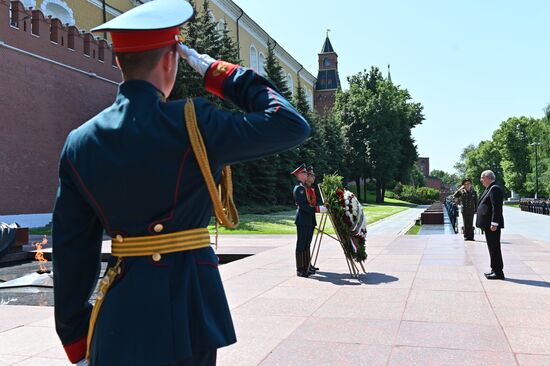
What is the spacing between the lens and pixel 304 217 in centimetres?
935

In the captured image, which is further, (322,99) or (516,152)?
(516,152)

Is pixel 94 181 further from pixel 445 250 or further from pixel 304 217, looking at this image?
pixel 445 250

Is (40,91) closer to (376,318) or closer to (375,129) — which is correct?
(376,318)

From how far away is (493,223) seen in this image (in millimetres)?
8781

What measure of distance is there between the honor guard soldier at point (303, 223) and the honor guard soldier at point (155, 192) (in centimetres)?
736

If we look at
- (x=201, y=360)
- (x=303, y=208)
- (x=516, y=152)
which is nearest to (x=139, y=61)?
(x=201, y=360)

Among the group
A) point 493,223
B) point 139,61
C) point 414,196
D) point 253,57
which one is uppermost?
point 253,57

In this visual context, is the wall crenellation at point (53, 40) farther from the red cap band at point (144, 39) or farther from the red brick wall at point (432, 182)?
the red brick wall at point (432, 182)

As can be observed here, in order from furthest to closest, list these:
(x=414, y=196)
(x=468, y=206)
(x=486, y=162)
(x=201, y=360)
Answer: (x=486, y=162)
(x=414, y=196)
(x=468, y=206)
(x=201, y=360)

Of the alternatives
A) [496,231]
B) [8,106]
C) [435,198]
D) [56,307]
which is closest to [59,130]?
[8,106]

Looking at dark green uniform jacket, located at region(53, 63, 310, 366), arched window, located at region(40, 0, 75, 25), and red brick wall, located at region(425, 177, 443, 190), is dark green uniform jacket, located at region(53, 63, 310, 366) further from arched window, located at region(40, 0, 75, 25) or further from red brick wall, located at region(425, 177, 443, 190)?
red brick wall, located at region(425, 177, 443, 190)

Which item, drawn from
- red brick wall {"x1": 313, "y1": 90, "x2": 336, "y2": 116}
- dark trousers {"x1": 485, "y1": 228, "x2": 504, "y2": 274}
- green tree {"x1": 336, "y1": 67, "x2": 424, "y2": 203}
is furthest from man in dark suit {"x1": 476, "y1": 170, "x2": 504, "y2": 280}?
red brick wall {"x1": 313, "y1": 90, "x2": 336, "y2": 116}

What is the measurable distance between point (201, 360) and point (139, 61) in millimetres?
1067

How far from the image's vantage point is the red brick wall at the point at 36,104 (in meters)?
20.4
